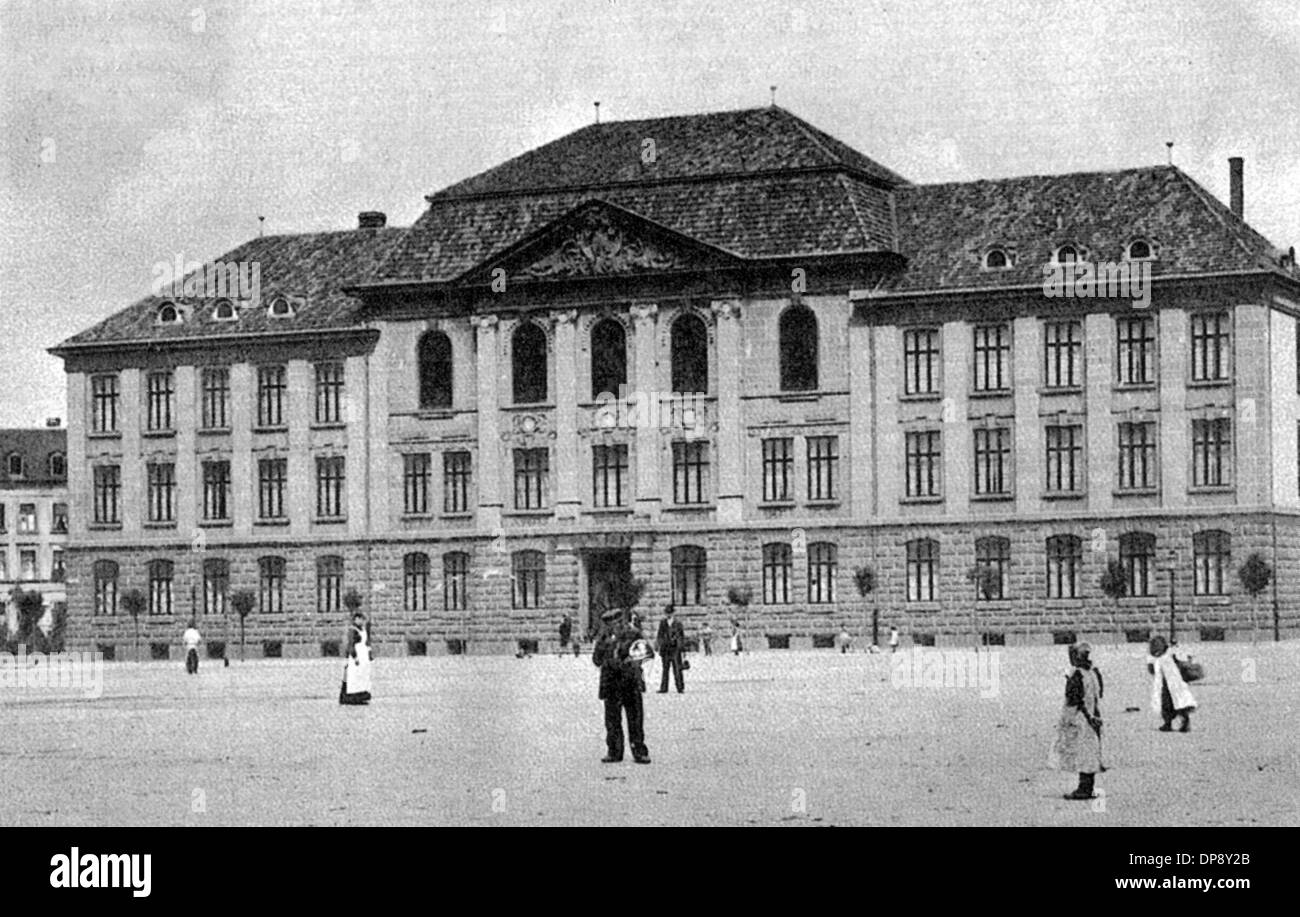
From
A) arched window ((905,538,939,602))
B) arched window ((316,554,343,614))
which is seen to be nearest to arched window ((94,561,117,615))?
arched window ((316,554,343,614))

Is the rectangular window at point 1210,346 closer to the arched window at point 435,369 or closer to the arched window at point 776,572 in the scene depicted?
the arched window at point 776,572

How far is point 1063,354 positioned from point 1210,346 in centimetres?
407

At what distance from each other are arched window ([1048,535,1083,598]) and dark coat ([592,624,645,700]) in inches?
1704

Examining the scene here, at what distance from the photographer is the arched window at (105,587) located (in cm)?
7956

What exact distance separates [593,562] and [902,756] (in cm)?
4785

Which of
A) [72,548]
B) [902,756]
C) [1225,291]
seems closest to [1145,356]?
[1225,291]

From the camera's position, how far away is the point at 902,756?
27.2m

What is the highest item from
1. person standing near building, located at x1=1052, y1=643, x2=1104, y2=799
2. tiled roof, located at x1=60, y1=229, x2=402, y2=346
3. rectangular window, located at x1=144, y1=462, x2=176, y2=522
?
tiled roof, located at x1=60, y1=229, x2=402, y2=346

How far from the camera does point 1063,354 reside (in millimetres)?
69125

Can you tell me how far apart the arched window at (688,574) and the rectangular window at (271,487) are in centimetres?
1295

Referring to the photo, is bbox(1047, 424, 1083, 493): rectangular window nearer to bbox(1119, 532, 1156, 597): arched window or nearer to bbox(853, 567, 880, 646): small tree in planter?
bbox(1119, 532, 1156, 597): arched window

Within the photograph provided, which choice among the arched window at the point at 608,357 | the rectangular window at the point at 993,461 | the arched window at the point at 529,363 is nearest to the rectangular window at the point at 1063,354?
the rectangular window at the point at 993,461

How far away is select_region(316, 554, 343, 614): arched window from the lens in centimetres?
7700
